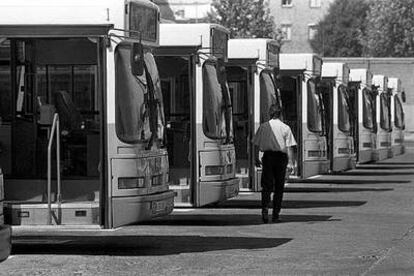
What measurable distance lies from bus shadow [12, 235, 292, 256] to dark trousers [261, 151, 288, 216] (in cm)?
219

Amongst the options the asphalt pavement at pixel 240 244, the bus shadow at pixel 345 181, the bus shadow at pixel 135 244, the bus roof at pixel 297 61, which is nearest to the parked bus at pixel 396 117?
the bus shadow at pixel 345 181

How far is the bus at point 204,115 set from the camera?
57.6ft

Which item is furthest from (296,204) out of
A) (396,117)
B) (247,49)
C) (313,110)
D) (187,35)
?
(396,117)

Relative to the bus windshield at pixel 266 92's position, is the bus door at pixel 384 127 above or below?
below

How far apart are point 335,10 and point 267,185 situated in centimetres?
9262

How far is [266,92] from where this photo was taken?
2161 centimetres

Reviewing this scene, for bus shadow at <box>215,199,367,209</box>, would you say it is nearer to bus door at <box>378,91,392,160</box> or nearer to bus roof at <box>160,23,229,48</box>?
bus roof at <box>160,23,229,48</box>

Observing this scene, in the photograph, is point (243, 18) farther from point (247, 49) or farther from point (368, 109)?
point (247, 49)

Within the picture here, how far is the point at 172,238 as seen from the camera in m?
15.4

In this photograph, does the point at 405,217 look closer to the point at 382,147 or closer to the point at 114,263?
the point at 114,263

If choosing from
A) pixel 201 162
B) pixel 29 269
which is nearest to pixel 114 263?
pixel 29 269

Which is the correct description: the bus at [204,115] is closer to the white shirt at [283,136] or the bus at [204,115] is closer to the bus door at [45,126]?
the white shirt at [283,136]

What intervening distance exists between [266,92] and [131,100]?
27.0 ft

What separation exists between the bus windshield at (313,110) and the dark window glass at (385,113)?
1080 cm
